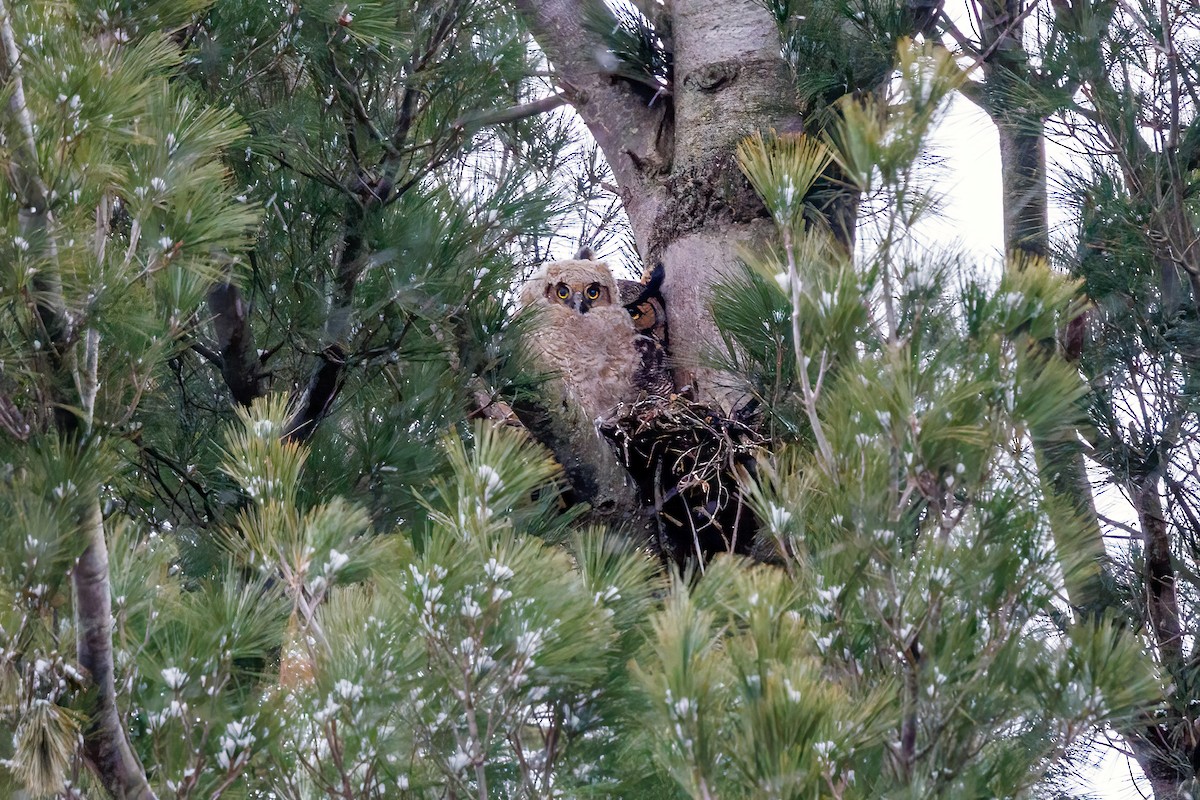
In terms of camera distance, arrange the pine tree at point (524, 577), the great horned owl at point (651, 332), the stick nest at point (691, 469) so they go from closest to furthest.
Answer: the pine tree at point (524, 577) → the stick nest at point (691, 469) → the great horned owl at point (651, 332)

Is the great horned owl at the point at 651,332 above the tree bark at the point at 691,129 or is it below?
below

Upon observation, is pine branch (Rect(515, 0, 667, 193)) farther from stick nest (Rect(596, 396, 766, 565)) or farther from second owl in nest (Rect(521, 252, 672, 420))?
stick nest (Rect(596, 396, 766, 565))

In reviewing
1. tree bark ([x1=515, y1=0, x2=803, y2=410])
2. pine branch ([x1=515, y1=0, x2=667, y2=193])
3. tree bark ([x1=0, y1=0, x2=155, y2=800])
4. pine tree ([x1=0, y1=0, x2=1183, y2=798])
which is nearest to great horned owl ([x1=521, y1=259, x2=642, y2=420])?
tree bark ([x1=515, y1=0, x2=803, y2=410])

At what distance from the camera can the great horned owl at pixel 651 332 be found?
2924 millimetres

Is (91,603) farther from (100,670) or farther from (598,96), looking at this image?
(598,96)

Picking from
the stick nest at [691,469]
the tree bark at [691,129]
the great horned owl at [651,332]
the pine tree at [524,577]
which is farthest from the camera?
the great horned owl at [651,332]

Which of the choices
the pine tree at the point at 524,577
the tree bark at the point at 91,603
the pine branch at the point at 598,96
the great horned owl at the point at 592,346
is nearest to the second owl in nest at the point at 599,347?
the great horned owl at the point at 592,346

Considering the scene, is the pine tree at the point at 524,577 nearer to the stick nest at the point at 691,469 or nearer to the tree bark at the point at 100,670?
the tree bark at the point at 100,670

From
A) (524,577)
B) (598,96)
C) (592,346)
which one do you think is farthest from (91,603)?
(598,96)

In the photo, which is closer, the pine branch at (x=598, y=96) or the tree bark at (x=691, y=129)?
the tree bark at (x=691, y=129)

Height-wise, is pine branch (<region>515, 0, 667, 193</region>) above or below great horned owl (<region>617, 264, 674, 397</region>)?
above

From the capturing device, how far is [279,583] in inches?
49.4

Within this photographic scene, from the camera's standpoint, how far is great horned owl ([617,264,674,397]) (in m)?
2.92

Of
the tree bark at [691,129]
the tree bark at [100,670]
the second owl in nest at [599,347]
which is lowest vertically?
the tree bark at [100,670]
